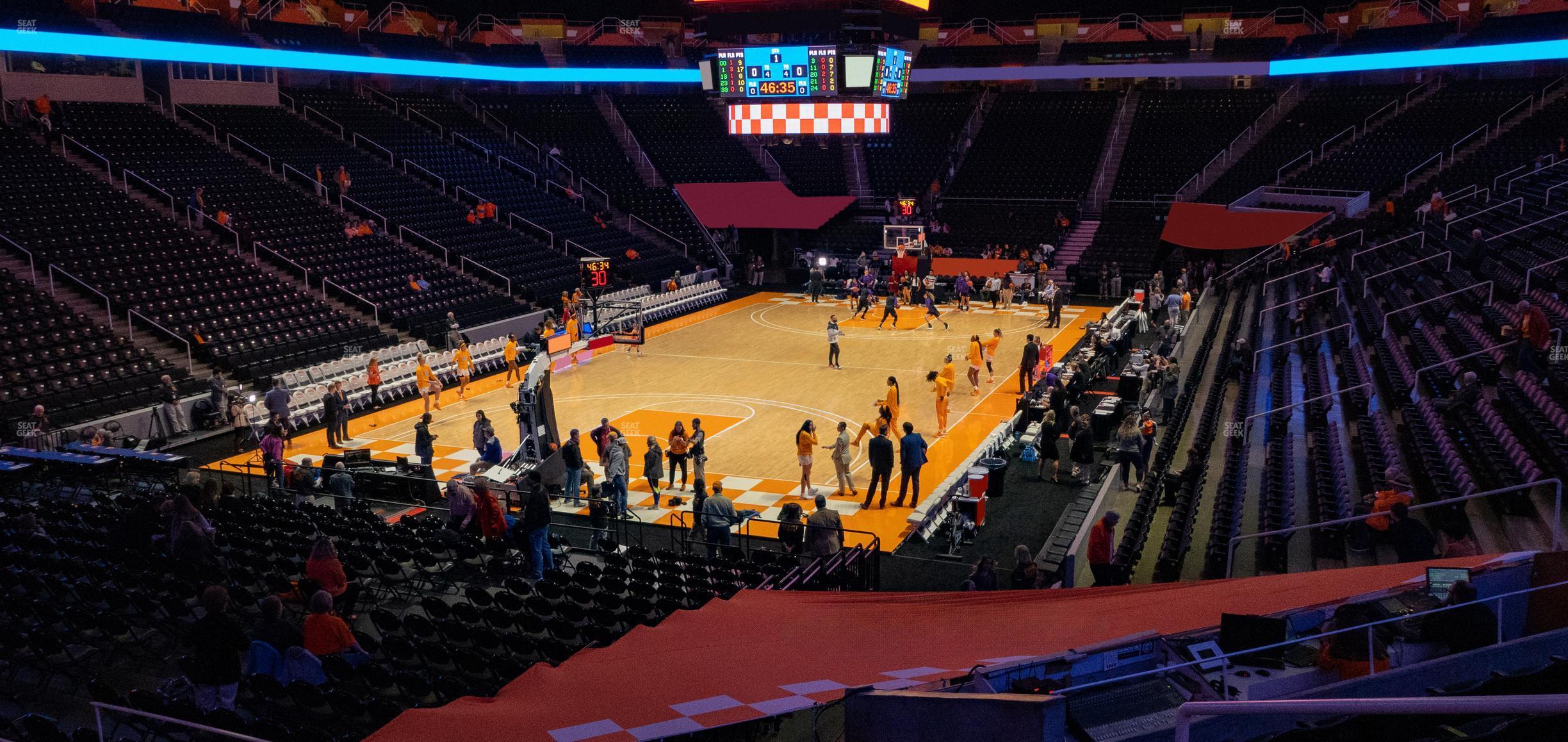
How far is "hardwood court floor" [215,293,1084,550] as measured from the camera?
17.4 metres

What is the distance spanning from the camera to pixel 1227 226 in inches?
1476

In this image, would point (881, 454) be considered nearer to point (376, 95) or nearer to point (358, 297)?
point (358, 297)

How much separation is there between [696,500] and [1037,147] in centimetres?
3541

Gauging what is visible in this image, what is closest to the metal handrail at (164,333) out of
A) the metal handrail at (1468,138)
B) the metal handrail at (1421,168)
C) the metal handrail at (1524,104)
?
the metal handrail at (1421,168)

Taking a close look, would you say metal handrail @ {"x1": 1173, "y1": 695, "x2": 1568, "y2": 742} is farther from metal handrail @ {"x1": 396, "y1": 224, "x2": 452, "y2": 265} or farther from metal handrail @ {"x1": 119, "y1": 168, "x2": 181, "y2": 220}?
metal handrail @ {"x1": 396, "y1": 224, "x2": 452, "y2": 265}

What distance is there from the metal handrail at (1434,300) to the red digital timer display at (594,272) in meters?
16.4

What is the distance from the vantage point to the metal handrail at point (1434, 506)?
28.3 feet

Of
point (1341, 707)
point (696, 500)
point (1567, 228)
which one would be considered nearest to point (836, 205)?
point (1567, 228)

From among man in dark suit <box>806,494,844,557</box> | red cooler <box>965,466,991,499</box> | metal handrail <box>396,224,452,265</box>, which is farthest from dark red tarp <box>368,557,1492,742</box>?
metal handrail <box>396,224,452,265</box>

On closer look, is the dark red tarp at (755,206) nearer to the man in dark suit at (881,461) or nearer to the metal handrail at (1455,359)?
the man in dark suit at (881,461)

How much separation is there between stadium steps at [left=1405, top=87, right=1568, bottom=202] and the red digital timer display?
25.0m

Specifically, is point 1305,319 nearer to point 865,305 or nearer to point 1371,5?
point 865,305

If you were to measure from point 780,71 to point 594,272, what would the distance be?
694 cm

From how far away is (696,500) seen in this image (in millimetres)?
14219
